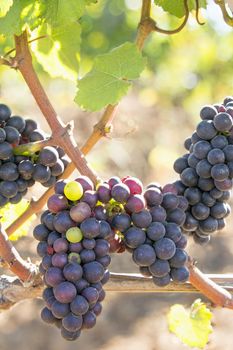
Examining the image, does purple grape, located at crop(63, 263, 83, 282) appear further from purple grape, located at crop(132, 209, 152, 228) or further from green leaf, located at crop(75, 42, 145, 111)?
green leaf, located at crop(75, 42, 145, 111)

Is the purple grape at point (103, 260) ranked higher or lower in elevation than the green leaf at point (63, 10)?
lower

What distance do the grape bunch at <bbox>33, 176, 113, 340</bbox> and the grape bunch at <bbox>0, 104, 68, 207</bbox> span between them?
21cm

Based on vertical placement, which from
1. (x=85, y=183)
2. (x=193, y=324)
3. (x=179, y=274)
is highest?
(x=85, y=183)

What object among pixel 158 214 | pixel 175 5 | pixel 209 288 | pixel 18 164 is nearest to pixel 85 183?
pixel 158 214

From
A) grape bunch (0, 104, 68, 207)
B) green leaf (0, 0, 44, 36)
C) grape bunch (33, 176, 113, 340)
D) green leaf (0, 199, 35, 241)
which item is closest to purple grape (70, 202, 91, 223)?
grape bunch (33, 176, 113, 340)

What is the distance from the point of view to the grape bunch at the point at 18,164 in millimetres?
1220

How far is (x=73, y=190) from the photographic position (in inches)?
39.2

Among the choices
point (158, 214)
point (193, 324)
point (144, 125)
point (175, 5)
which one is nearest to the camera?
point (158, 214)

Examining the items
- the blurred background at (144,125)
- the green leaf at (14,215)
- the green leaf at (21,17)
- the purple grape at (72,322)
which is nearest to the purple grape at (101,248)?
the purple grape at (72,322)

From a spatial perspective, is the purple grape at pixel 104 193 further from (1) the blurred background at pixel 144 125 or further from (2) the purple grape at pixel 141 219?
(1) the blurred background at pixel 144 125

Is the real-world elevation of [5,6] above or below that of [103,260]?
above

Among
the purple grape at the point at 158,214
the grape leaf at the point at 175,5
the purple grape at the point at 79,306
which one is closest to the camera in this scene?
the purple grape at the point at 79,306

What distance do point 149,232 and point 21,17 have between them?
1.59 ft

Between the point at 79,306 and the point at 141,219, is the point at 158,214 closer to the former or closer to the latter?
the point at 141,219
